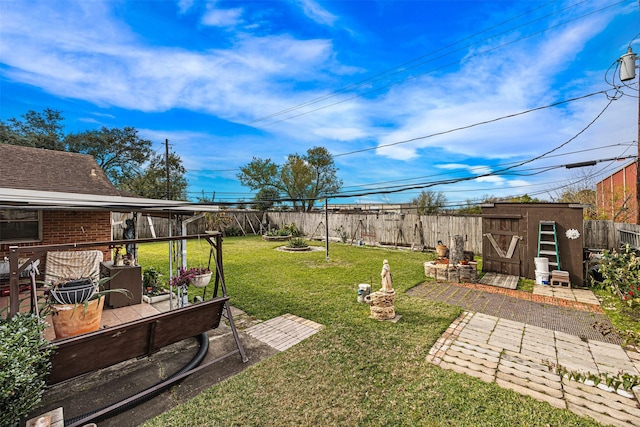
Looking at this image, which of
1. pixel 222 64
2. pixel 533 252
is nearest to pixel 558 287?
pixel 533 252

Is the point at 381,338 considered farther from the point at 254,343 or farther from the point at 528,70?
the point at 528,70

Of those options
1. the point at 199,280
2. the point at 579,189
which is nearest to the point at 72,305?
the point at 199,280

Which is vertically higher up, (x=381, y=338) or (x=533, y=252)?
(x=533, y=252)

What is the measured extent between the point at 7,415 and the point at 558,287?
9252 millimetres

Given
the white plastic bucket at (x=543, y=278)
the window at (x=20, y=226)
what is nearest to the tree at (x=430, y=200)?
the white plastic bucket at (x=543, y=278)

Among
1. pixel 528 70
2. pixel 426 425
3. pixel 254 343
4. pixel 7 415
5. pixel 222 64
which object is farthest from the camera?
pixel 222 64

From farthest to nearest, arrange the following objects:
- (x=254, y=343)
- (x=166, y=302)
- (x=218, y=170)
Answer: (x=218, y=170) < (x=166, y=302) < (x=254, y=343)

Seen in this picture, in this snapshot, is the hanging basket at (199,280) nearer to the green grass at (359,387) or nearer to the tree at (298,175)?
the green grass at (359,387)

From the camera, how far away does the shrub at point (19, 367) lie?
1.67 metres

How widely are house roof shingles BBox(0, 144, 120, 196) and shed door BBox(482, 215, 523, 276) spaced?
38.3 ft

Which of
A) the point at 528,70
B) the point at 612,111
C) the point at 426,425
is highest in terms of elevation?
the point at 528,70

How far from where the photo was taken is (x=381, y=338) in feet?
12.9

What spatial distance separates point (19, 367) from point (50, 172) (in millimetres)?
9463

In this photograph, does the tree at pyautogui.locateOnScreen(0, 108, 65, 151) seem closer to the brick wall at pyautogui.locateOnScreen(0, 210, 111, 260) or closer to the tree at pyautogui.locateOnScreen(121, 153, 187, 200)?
the tree at pyautogui.locateOnScreen(121, 153, 187, 200)
